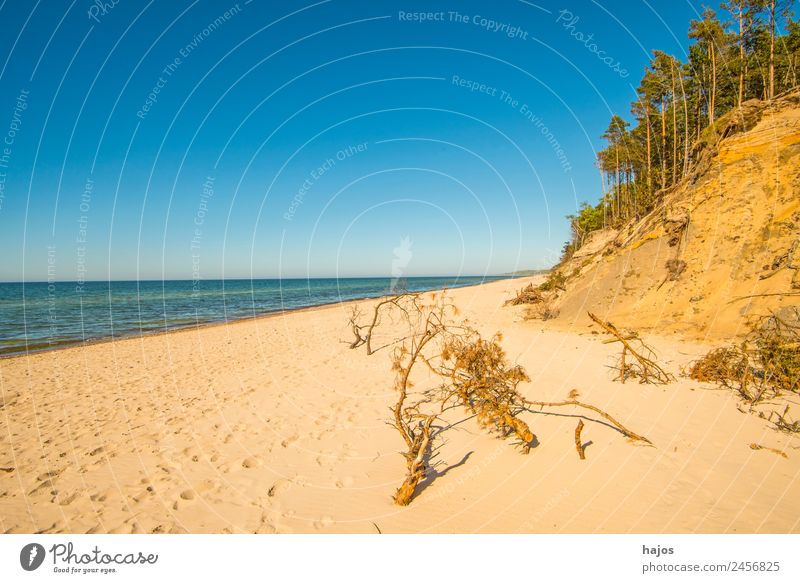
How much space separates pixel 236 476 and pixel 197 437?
204cm

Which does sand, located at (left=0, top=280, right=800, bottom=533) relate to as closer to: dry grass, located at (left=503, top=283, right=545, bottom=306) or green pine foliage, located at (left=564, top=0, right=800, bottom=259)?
dry grass, located at (left=503, top=283, right=545, bottom=306)

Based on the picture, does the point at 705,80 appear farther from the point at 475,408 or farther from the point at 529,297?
the point at 475,408

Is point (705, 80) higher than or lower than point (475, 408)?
higher

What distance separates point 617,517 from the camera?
3645 mm

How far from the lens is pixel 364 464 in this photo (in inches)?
211

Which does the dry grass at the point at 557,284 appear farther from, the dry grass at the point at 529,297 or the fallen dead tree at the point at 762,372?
the fallen dead tree at the point at 762,372
